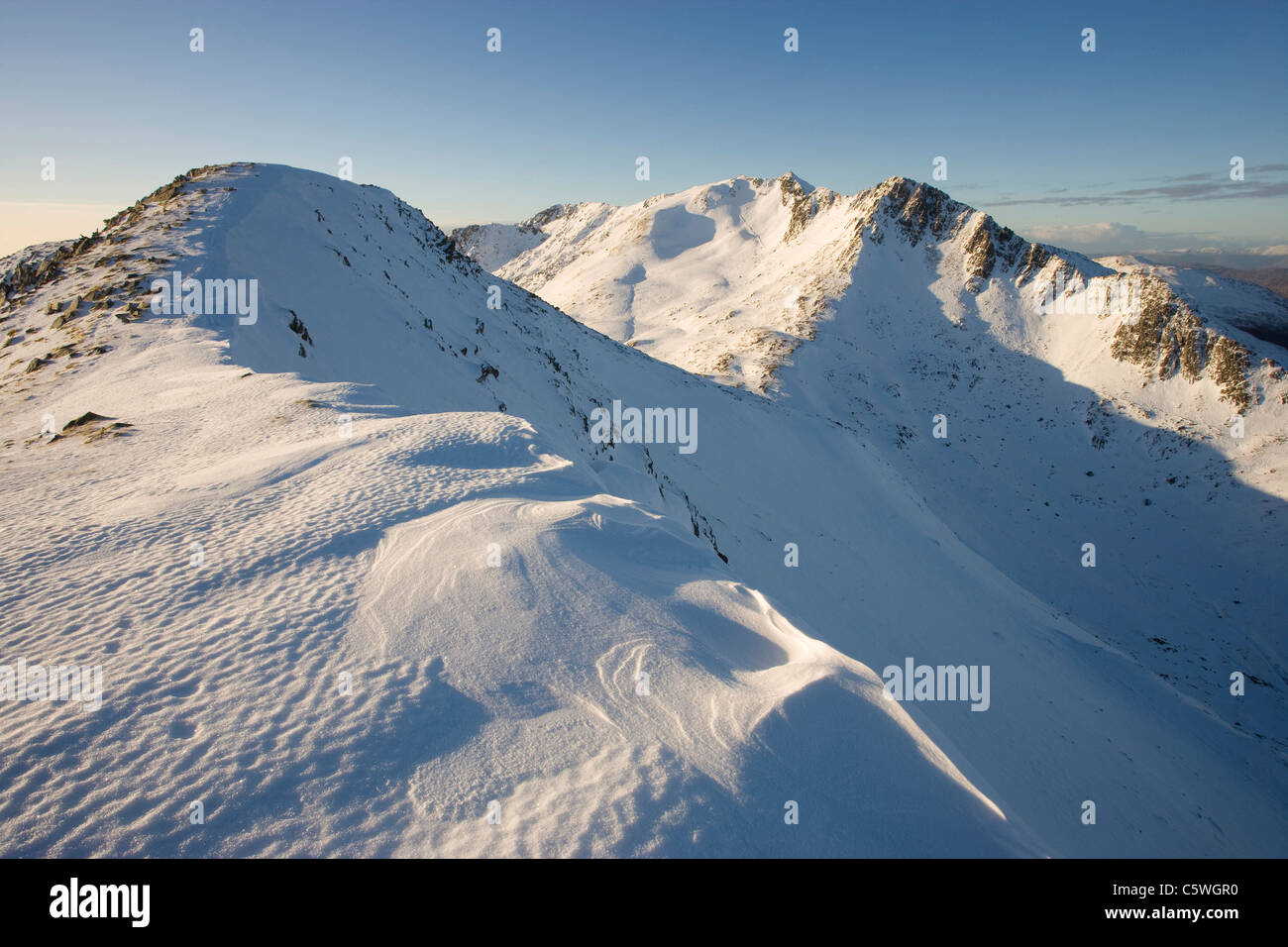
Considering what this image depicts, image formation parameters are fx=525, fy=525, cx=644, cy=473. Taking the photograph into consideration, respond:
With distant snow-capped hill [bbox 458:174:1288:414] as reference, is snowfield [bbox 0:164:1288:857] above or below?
below

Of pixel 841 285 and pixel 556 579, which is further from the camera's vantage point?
pixel 841 285

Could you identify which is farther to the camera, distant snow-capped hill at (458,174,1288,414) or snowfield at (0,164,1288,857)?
distant snow-capped hill at (458,174,1288,414)

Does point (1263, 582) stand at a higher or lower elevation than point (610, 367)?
lower

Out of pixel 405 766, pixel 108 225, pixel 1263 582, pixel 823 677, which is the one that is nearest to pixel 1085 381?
pixel 1263 582

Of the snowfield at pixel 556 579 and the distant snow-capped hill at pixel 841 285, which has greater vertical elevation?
the distant snow-capped hill at pixel 841 285

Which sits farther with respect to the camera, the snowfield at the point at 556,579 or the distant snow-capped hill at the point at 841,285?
the distant snow-capped hill at the point at 841,285

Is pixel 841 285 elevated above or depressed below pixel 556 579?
above

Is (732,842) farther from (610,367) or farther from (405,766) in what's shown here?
(610,367)
